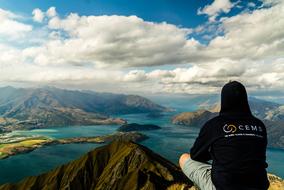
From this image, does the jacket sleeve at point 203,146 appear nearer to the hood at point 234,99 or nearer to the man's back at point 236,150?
the man's back at point 236,150

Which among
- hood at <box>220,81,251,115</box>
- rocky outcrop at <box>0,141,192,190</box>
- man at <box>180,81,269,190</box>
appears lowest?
rocky outcrop at <box>0,141,192,190</box>

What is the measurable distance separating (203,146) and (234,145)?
77 cm

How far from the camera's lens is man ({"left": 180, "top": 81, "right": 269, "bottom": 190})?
7.25m

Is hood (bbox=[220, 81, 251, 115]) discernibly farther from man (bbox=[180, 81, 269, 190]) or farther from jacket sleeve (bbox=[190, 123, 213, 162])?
jacket sleeve (bbox=[190, 123, 213, 162])

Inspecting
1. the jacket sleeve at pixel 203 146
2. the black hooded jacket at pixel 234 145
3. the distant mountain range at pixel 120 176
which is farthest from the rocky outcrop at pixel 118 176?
the black hooded jacket at pixel 234 145

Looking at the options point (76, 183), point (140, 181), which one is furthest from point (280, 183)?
point (76, 183)

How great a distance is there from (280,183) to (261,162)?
396 feet

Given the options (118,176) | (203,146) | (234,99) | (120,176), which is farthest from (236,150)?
(120,176)

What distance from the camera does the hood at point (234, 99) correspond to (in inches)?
307

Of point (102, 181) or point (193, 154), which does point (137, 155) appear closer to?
point (102, 181)

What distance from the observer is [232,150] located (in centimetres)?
746

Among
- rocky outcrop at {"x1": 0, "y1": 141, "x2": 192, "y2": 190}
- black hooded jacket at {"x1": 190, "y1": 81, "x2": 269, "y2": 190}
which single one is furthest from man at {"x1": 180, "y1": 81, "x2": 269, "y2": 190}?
rocky outcrop at {"x1": 0, "y1": 141, "x2": 192, "y2": 190}

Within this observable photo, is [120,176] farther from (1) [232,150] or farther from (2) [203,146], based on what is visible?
(1) [232,150]

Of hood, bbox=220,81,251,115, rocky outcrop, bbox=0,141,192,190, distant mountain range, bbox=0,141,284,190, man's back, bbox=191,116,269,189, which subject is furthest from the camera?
rocky outcrop, bbox=0,141,192,190
